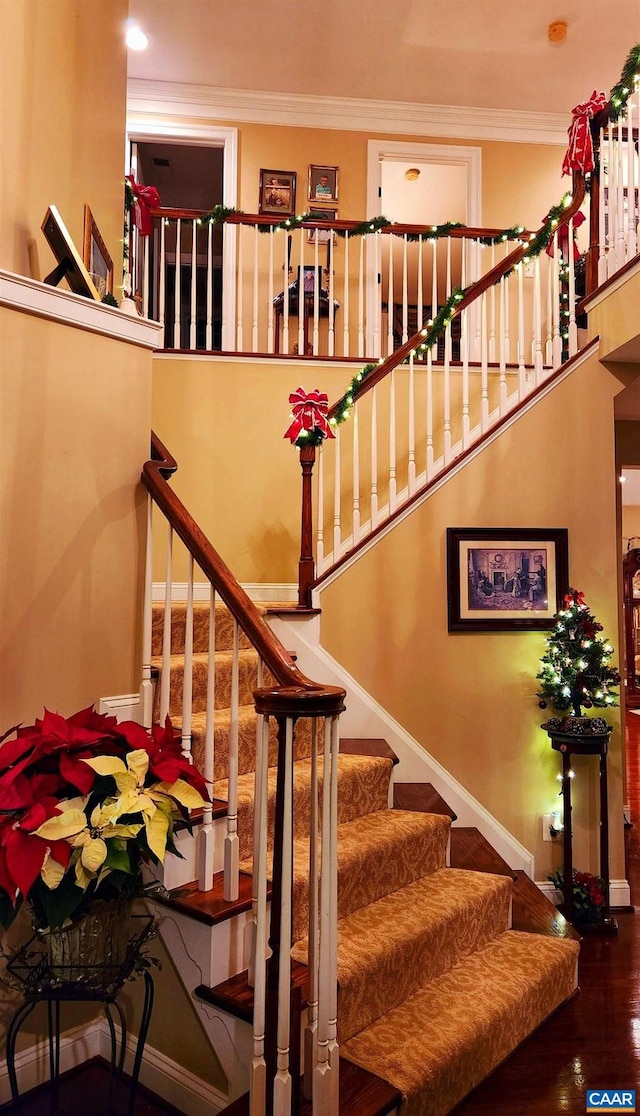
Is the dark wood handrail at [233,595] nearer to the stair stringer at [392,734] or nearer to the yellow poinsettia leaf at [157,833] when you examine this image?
the yellow poinsettia leaf at [157,833]

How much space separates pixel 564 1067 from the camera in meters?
2.23

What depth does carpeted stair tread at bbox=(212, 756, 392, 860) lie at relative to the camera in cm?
232

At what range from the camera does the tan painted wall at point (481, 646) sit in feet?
11.7

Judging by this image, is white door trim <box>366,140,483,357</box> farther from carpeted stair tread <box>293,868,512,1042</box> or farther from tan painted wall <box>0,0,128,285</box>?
carpeted stair tread <box>293,868,512,1042</box>

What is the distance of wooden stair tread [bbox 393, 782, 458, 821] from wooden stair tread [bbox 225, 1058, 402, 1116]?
1221 mm

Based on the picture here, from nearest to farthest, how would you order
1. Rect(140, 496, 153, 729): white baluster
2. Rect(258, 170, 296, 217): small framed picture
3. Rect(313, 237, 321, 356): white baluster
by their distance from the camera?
Rect(140, 496, 153, 729): white baluster < Rect(313, 237, 321, 356): white baluster < Rect(258, 170, 296, 217): small framed picture

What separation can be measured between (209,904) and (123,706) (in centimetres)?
65

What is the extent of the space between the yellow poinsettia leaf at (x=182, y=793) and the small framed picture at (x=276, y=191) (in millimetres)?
5376

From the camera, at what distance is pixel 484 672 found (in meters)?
3.63

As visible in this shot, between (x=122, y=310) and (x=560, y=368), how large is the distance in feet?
8.12

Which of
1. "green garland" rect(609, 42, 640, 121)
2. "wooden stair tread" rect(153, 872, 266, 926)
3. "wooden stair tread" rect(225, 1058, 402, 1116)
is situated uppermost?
"green garland" rect(609, 42, 640, 121)

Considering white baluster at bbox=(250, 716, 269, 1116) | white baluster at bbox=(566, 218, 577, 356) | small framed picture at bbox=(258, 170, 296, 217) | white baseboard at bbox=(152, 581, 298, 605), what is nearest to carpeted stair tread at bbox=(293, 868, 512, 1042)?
white baluster at bbox=(250, 716, 269, 1116)

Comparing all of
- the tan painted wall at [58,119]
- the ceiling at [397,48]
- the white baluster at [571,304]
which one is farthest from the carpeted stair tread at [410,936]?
the ceiling at [397,48]

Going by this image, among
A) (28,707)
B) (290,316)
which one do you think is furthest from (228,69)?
(28,707)
